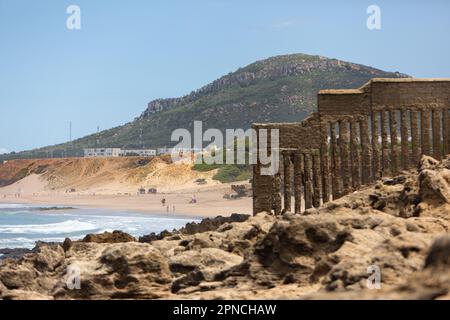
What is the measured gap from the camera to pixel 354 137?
2930cm

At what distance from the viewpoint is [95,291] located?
16578 millimetres

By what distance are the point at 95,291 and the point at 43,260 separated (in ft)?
20.5

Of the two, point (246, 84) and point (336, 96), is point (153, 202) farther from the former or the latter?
point (246, 84)

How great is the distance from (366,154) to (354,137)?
2.84 feet

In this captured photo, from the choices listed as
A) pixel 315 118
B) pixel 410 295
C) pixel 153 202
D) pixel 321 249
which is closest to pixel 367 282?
pixel 410 295

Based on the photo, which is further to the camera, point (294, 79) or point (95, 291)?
point (294, 79)

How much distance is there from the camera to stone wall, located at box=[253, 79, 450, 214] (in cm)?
2872

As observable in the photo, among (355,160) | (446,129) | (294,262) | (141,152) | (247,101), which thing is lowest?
(294,262)

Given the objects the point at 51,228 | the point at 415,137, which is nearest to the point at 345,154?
the point at 415,137

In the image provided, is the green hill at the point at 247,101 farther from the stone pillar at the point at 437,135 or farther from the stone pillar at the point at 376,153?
the stone pillar at the point at 437,135

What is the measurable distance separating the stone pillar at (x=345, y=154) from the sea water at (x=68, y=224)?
24523mm

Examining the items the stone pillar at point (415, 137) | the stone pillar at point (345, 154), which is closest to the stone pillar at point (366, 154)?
the stone pillar at point (345, 154)

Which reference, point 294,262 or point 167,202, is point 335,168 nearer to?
point 294,262

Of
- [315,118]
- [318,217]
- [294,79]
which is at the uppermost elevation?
[294,79]
